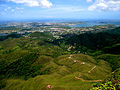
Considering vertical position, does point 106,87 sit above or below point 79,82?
above

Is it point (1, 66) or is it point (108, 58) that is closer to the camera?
point (1, 66)

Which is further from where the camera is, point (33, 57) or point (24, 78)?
point (33, 57)

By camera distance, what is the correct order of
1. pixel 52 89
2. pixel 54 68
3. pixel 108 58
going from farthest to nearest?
pixel 108 58
pixel 54 68
pixel 52 89

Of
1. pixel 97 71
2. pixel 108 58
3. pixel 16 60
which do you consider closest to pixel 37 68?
A: pixel 16 60

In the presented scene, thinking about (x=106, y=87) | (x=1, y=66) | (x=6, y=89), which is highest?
(x=106, y=87)

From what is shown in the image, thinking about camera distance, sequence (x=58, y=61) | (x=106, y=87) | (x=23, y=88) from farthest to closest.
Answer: (x=58, y=61) → (x=23, y=88) → (x=106, y=87)

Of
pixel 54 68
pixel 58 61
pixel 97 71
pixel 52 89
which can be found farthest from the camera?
pixel 58 61

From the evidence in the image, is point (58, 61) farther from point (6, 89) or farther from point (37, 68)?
point (6, 89)

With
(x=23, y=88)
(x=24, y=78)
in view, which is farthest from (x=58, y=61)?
(x=23, y=88)

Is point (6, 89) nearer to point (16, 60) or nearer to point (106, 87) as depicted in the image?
point (16, 60)
